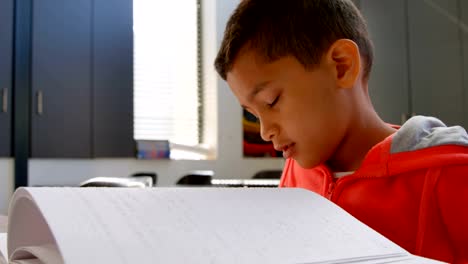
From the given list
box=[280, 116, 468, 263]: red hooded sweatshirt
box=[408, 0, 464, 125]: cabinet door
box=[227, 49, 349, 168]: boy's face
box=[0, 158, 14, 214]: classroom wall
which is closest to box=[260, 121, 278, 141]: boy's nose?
box=[227, 49, 349, 168]: boy's face

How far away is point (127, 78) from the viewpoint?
2.67 m

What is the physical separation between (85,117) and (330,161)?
2061 millimetres

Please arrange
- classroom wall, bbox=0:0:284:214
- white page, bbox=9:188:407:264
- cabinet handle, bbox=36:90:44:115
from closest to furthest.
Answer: white page, bbox=9:188:407:264 → cabinet handle, bbox=36:90:44:115 → classroom wall, bbox=0:0:284:214

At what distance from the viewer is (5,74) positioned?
231 cm

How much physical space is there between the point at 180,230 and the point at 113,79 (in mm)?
2426

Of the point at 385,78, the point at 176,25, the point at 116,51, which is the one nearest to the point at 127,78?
the point at 116,51

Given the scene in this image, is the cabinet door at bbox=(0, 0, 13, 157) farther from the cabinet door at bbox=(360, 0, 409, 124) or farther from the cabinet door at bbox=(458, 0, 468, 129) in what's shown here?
the cabinet door at bbox=(458, 0, 468, 129)

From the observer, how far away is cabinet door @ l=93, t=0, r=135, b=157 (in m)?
2.57

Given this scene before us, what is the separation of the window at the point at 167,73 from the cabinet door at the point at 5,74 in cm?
67

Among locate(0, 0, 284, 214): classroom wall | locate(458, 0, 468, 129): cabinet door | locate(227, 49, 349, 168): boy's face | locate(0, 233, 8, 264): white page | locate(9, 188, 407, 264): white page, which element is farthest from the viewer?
locate(0, 0, 284, 214): classroom wall

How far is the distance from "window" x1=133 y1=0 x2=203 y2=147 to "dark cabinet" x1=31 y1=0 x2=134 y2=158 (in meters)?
0.14

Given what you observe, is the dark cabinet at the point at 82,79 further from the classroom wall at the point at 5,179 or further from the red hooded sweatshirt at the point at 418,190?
the red hooded sweatshirt at the point at 418,190

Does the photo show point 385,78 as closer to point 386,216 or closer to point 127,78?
point 127,78

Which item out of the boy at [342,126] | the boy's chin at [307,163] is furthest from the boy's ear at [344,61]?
the boy's chin at [307,163]
